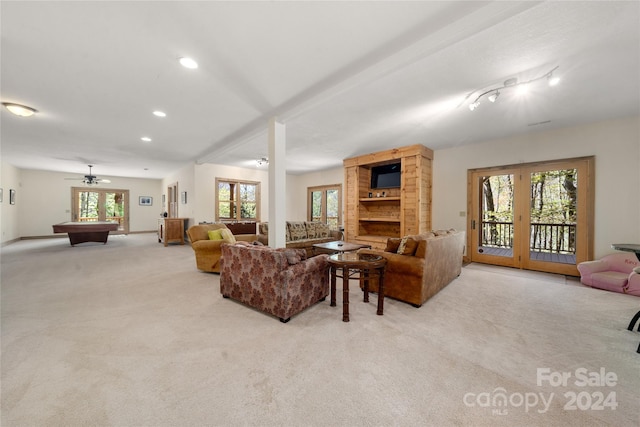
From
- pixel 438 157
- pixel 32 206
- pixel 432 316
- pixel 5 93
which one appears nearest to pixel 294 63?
pixel 432 316

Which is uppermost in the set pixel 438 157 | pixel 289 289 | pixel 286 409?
pixel 438 157

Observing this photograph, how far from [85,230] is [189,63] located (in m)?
7.64

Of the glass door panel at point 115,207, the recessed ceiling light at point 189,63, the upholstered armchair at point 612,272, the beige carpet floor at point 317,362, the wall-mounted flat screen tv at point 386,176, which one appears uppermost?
the recessed ceiling light at point 189,63

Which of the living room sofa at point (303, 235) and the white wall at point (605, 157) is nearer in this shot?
the white wall at point (605, 157)

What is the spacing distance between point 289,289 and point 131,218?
453 inches

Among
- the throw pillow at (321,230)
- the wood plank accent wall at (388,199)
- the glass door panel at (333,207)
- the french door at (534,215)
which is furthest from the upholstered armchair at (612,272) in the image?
the glass door panel at (333,207)

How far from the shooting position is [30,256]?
5594mm

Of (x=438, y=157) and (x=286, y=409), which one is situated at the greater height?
(x=438, y=157)

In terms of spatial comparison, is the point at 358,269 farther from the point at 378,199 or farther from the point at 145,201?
the point at 145,201

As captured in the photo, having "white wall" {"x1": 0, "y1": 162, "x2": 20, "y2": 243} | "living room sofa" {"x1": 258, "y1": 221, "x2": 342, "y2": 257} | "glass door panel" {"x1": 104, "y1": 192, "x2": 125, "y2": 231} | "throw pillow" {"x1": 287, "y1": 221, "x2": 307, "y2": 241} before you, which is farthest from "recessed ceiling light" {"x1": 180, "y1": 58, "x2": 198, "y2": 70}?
"glass door panel" {"x1": 104, "y1": 192, "x2": 125, "y2": 231}

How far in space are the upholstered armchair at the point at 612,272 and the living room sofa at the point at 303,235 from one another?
182 inches

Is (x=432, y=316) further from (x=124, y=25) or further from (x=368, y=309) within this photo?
(x=124, y=25)

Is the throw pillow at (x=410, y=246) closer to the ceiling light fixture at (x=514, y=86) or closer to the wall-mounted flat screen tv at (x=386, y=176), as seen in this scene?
the ceiling light fixture at (x=514, y=86)

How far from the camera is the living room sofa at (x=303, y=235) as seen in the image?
5.17 m
